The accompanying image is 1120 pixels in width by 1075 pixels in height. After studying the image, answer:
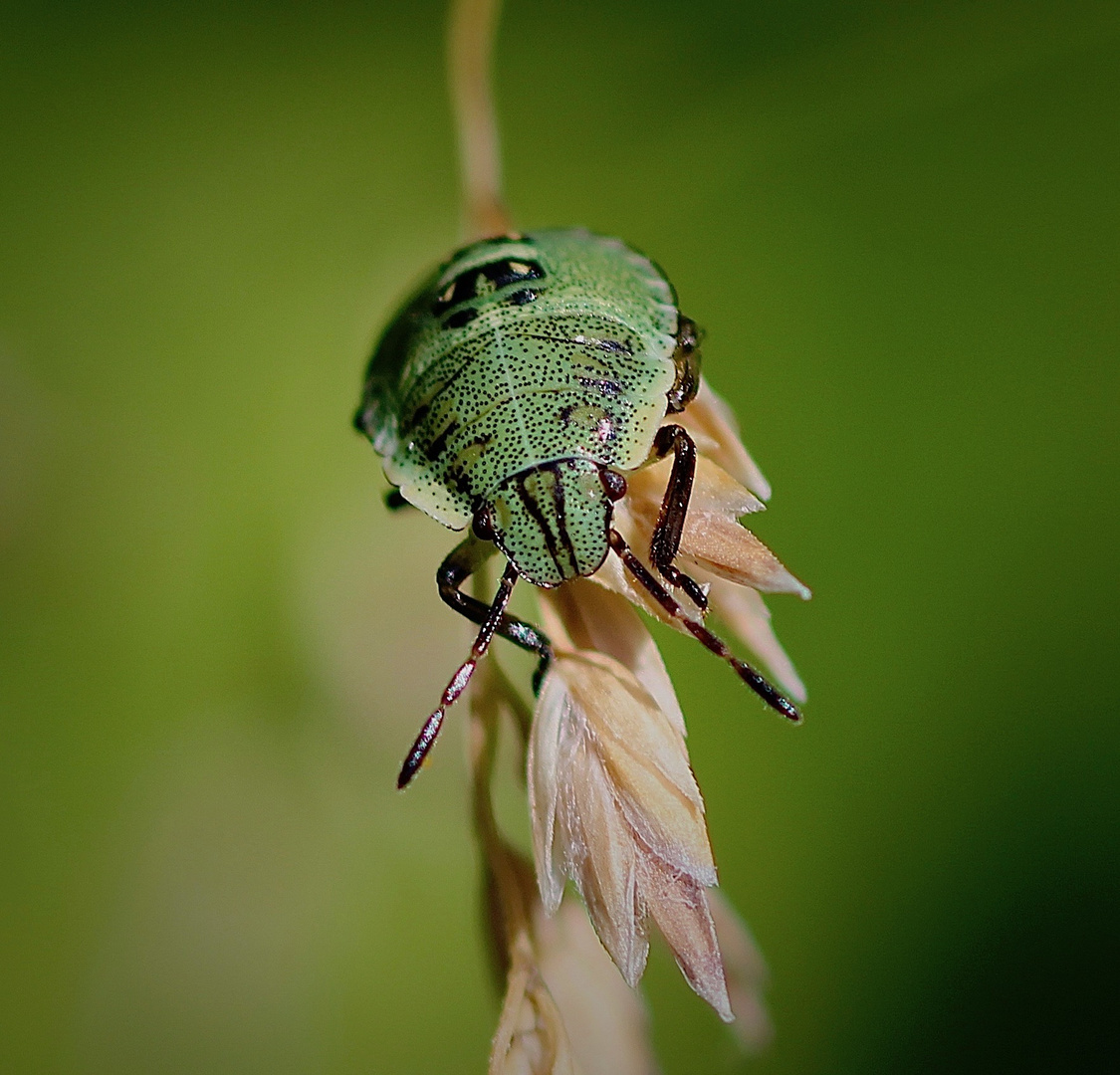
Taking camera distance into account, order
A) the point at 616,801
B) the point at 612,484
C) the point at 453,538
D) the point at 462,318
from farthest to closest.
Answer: the point at 453,538 < the point at 462,318 < the point at 612,484 < the point at 616,801

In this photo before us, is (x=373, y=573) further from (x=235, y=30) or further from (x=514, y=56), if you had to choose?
(x=235, y=30)

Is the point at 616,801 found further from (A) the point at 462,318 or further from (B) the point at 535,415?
(A) the point at 462,318

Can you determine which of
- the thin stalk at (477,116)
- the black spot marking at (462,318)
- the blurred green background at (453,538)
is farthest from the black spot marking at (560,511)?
the thin stalk at (477,116)

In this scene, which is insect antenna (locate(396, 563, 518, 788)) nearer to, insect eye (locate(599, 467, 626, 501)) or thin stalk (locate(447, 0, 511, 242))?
insect eye (locate(599, 467, 626, 501))

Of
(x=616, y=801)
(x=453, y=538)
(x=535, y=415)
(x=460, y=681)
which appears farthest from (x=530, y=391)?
(x=453, y=538)

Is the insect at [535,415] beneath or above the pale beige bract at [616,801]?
above

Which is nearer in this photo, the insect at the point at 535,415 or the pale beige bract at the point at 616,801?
the pale beige bract at the point at 616,801

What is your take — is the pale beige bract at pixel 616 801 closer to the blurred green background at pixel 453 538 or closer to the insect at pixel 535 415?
the insect at pixel 535 415
